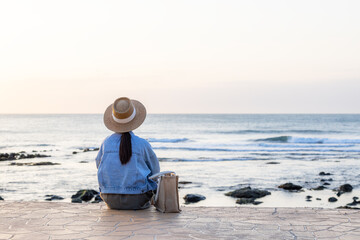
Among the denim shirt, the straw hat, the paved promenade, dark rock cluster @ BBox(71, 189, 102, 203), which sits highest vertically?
the straw hat

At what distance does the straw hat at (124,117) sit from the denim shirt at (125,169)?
13 centimetres

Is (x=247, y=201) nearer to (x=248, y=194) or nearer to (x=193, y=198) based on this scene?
(x=248, y=194)

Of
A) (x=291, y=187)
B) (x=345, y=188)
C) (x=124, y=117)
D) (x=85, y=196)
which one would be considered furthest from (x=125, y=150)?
(x=345, y=188)

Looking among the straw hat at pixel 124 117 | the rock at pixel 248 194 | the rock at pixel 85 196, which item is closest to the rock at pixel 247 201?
the rock at pixel 248 194

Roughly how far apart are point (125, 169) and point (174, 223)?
94 centimetres

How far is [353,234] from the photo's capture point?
5.30m

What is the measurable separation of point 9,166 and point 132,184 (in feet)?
44.0

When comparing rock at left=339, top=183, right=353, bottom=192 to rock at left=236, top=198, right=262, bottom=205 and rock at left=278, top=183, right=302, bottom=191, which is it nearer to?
rock at left=278, top=183, right=302, bottom=191

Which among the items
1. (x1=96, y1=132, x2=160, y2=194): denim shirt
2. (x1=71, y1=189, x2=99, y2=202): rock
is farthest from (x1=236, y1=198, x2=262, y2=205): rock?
(x1=96, y1=132, x2=160, y2=194): denim shirt

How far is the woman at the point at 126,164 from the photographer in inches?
245

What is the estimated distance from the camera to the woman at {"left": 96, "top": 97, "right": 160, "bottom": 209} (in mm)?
6219

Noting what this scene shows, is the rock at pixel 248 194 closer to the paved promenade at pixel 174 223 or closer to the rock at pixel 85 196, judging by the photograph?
the rock at pixel 85 196

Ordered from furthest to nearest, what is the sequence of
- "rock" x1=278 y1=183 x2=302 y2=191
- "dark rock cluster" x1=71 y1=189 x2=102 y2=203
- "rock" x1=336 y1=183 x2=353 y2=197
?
"rock" x1=278 y1=183 x2=302 y2=191 < "rock" x1=336 y1=183 x2=353 y2=197 < "dark rock cluster" x1=71 y1=189 x2=102 y2=203

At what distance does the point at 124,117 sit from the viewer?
6.34m
